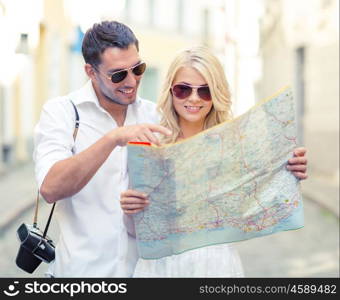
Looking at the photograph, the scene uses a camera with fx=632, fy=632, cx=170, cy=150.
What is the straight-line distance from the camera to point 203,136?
204cm

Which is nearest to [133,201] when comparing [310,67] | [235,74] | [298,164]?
[298,164]

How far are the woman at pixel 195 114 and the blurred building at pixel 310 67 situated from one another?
155 inches

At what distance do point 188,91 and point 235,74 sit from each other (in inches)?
251

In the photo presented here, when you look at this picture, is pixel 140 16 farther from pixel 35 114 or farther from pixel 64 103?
pixel 64 103

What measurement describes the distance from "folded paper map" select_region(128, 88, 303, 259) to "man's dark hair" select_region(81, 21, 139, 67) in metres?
0.51

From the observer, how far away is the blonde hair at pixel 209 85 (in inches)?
91.3

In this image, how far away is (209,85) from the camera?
2301mm

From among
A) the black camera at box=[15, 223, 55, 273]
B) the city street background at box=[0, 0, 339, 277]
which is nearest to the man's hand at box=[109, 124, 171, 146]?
the black camera at box=[15, 223, 55, 273]

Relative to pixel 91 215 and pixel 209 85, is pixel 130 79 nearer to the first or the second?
pixel 209 85

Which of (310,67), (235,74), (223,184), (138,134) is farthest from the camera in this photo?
(310,67)

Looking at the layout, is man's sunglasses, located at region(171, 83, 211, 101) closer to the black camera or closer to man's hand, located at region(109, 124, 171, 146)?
man's hand, located at region(109, 124, 171, 146)

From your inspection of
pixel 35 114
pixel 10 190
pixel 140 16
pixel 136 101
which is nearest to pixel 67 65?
pixel 35 114

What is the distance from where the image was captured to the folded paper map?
6.73 feet

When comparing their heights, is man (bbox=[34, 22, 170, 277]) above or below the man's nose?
below
